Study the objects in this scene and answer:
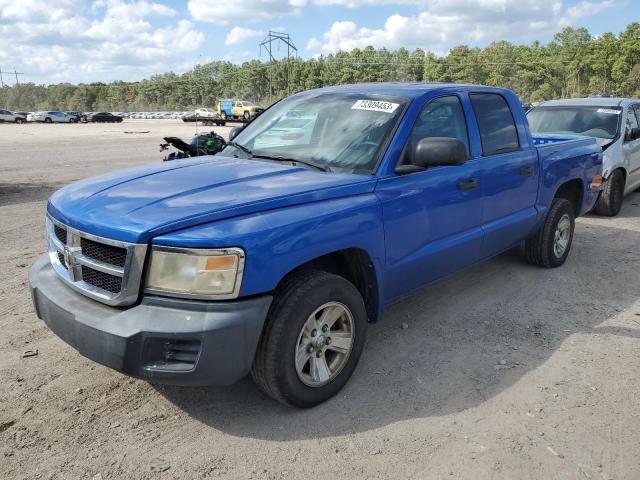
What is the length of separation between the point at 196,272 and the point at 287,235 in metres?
0.49

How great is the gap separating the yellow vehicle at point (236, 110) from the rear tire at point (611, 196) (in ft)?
140

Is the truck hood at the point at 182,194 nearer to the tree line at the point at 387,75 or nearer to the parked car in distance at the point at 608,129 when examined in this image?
the parked car in distance at the point at 608,129

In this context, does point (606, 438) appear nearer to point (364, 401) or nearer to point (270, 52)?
point (364, 401)

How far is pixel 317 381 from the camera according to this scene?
9.93 feet

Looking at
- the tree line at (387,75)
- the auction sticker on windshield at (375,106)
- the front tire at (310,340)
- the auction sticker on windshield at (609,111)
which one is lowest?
the front tire at (310,340)

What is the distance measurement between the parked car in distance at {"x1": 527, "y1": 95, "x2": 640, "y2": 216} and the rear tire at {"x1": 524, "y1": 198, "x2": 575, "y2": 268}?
273cm

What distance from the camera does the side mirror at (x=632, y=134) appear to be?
8.27m

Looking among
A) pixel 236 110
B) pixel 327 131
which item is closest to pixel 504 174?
pixel 327 131

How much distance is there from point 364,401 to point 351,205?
3.79 feet

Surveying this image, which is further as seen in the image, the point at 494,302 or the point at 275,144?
the point at 494,302

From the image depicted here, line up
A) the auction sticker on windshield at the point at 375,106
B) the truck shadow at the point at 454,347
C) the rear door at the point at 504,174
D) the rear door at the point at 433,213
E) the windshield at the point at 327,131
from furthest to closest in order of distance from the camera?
the rear door at the point at 504,174 < the auction sticker on windshield at the point at 375,106 < the windshield at the point at 327,131 < the rear door at the point at 433,213 < the truck shadow at the point at 454,347

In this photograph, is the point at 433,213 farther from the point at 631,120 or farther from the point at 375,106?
the point at 631,120

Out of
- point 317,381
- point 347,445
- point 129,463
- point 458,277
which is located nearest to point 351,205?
point 317,381

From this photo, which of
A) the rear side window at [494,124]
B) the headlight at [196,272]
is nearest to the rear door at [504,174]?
the rear side window at [494,124]
